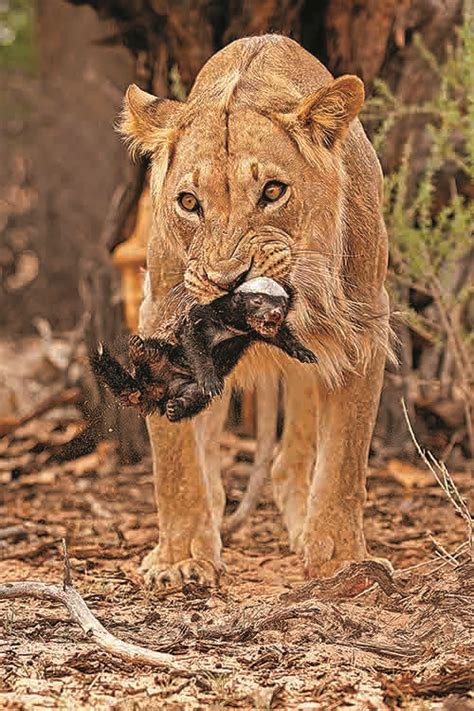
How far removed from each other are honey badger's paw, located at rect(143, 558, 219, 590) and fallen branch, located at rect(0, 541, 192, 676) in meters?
0.85

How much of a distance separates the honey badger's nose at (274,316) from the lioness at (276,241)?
0.61ft

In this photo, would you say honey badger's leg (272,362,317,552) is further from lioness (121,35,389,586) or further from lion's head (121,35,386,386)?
lion's head (121,35,386,386)

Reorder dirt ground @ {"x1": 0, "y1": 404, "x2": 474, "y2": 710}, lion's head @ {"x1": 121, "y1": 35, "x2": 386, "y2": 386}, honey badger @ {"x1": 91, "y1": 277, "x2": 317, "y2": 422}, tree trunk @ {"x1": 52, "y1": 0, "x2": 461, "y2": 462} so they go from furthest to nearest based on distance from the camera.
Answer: tree trunk @ {"x1": 52, "y1": 0, "x2": 461, "y2": 462}, lion's head @ {"x1": 121, "y1": 35, "x2": 386, "y2": 386}, honey badger @ {"x1": 91, "y1": 277, "x2": 317, "y2": 422}, dirt ground @ {"x1": 0, "y1": 404, "x2": 474, "y2": 710}

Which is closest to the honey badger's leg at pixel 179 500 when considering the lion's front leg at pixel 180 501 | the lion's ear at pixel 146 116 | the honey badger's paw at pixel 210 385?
the lion's front leg at pixel 180 501

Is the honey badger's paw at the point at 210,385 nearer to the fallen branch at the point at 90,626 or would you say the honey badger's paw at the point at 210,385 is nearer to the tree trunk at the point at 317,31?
the fallen branch at the point at 90,626

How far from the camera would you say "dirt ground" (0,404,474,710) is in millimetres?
3285

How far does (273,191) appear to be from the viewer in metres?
4.05

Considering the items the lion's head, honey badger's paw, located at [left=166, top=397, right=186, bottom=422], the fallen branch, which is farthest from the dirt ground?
the lion's head

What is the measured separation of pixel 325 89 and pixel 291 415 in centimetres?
187

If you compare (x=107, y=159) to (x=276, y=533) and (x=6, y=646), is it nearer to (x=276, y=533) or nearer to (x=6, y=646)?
(x=276, y=533)

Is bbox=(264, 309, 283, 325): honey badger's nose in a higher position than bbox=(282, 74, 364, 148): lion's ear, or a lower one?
lower

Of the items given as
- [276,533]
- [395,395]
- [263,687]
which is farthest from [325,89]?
[395,395]

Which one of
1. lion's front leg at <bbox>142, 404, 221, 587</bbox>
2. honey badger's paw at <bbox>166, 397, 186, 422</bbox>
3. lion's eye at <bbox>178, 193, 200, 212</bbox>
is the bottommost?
lion's front leg at <bbox>142, 404, 221, 587</bbox>

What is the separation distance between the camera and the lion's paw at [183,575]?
464cm
